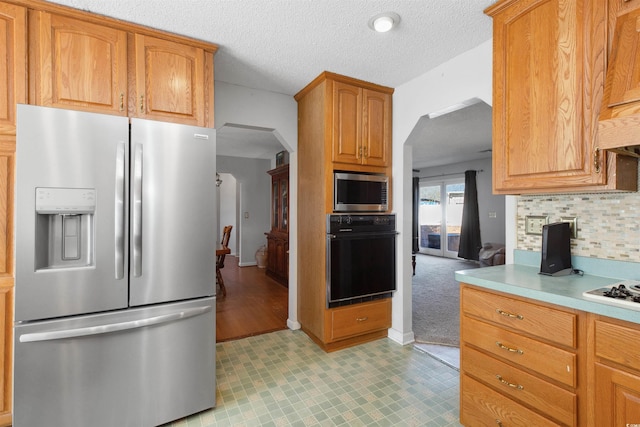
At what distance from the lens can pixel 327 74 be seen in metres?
2.60

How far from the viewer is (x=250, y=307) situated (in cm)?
392

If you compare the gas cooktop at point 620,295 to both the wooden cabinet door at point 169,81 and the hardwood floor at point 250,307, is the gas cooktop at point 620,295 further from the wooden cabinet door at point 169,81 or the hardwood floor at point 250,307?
the hardwood floor at point 250,307

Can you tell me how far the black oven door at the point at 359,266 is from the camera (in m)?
2.64

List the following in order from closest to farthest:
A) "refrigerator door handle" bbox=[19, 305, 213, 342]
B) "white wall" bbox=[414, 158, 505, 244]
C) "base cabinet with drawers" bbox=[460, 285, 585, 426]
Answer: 1. "base cabinet with drawers" bbox=[460, 285, 585, 426]
2. "refrigerator door handle" bbox=[19, 305, 213, 342]
3. "white wall" bbox=[414, 158, 505, 244]

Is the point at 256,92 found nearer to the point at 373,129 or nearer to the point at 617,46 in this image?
the point at 373,129

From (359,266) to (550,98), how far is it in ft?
6.03

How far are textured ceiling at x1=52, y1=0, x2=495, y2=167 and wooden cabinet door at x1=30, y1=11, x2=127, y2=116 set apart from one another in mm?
133

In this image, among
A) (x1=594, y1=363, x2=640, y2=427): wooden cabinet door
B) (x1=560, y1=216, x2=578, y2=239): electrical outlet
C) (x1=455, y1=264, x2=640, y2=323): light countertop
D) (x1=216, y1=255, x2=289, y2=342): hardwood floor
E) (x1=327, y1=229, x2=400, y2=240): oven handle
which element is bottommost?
(x1=216, y1=255, x2=289, y2=342): hardwood floor

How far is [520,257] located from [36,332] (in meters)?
2.83

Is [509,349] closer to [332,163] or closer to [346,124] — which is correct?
[332,163]

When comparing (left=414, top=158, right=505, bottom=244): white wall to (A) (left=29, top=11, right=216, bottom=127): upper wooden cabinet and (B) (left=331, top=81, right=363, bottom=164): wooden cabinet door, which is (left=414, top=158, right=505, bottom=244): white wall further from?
(A) (left=29, top=11, right=216, bottom=127): upper wooden cabinet

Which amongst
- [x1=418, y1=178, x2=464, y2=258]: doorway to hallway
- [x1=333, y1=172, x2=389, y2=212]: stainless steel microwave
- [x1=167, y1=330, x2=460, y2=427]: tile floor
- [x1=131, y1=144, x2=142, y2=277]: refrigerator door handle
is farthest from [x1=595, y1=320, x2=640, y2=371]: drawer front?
[x1=418, y1=178, x2=464, y2=258]: doorway to hallway

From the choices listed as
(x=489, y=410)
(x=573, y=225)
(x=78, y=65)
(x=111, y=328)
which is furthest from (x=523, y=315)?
(x=78, y=65)

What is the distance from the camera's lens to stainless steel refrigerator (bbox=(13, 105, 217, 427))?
1488mm
